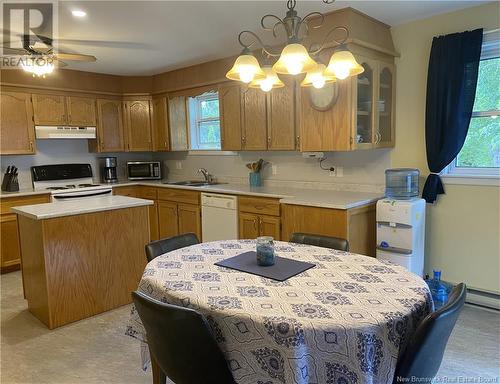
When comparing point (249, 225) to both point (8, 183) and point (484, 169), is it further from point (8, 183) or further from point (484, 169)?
point (8, 183)

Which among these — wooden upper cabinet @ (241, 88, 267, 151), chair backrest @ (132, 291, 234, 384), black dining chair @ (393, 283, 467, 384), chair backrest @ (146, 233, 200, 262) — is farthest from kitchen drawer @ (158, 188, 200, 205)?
black dining chair @ (393, 283, 467, 384)

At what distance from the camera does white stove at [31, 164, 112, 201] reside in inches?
179

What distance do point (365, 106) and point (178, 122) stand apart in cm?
282

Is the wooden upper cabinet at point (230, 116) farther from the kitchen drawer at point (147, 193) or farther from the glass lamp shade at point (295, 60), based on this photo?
the glass lamp shade at point (295, 60)

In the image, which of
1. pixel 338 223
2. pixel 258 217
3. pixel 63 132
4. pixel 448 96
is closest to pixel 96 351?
pixel 258 217

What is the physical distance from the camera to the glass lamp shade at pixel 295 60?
1.61 meters

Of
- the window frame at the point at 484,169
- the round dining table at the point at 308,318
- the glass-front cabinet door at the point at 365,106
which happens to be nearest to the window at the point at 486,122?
the window frame at the point at 484,169

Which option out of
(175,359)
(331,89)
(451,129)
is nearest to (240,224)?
(331,89)

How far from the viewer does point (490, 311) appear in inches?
120

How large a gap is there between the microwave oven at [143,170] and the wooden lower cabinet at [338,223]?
2735 millimetres

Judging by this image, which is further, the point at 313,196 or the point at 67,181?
the point at 67,181

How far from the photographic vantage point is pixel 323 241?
2.39 metres

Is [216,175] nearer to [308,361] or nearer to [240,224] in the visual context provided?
[240,224]

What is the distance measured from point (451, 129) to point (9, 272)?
484 cm
